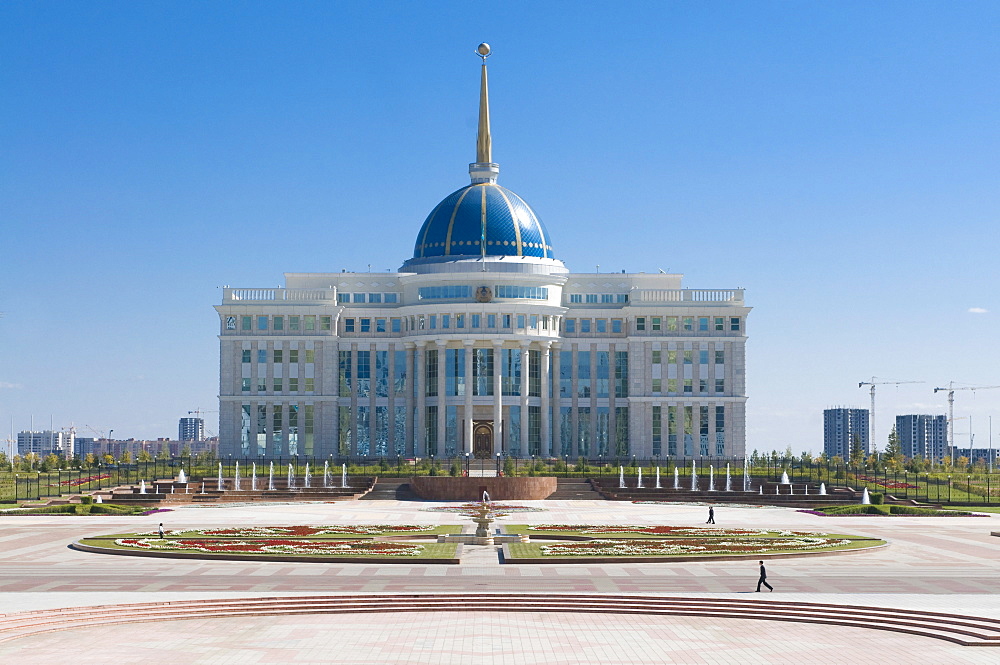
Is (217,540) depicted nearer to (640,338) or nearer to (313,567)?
(313,567)

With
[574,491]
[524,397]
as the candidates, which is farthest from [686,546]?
[524,397]

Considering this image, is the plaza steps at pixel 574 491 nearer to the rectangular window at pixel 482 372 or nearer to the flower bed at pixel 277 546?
the rectangular window at pixel 482 372

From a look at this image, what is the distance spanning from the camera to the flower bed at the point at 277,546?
46.2 metres

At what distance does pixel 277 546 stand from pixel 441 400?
5964 cm

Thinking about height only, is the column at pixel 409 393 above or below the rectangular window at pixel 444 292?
below

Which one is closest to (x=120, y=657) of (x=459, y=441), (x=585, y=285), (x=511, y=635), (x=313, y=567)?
(x=511, y=635)

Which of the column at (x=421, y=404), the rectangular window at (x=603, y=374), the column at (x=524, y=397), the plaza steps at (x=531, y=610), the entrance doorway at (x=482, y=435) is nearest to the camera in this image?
the plaza steps at (x=531, y=610)

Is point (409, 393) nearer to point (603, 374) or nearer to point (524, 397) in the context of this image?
point (524, 397)

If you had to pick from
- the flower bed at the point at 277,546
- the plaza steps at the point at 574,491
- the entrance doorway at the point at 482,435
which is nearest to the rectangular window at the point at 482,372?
the entrance doorway at the point at 482,435

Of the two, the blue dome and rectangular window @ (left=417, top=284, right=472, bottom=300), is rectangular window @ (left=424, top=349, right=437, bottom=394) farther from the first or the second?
the blue dome

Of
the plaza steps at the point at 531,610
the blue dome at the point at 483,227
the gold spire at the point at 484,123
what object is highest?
the gold spire at the point at 484,123

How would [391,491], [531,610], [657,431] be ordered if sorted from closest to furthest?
[531,610] → [391,491] → [657,431]

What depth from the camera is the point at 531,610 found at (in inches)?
1356

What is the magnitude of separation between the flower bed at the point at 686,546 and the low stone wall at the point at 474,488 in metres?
29.1
